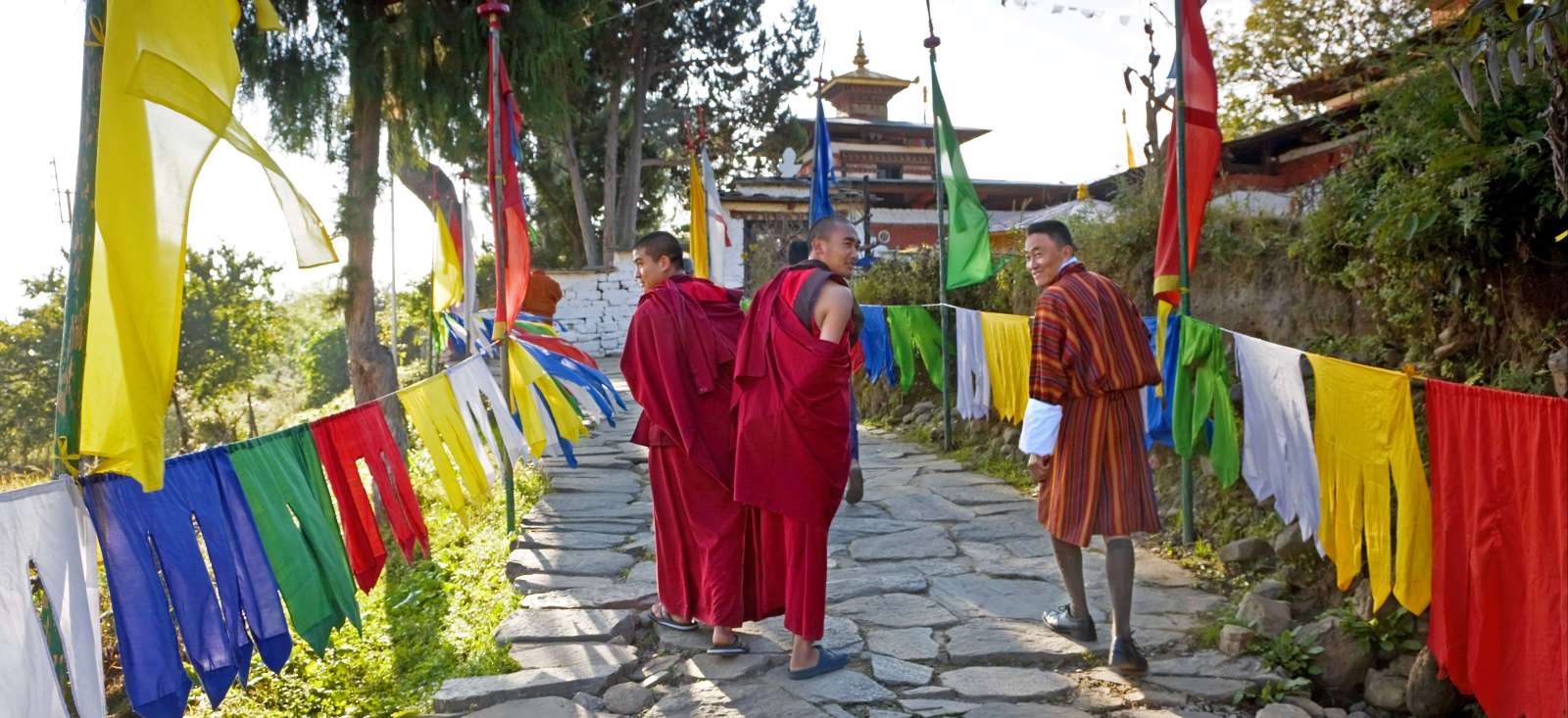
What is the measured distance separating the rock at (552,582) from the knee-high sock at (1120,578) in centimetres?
243

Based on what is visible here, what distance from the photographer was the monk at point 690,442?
4.17 m

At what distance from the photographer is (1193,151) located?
17.1 ft

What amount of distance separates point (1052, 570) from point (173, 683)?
3710 millimetres

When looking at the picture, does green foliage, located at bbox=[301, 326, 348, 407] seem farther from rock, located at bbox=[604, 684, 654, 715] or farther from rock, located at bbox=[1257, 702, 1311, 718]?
rock, located at bbox=[1257, 702, 1311, 718]

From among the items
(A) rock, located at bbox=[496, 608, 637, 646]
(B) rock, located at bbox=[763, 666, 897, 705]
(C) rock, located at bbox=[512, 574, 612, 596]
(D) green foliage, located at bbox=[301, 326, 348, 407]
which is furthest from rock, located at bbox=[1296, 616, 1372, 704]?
(D) green foliage, located at bbox=[301, 326, 348, 407]

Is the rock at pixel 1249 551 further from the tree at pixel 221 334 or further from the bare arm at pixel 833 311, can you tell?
the tree at pixel 221 334

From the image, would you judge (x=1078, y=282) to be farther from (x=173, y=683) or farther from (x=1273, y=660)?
(x=173, y=683)

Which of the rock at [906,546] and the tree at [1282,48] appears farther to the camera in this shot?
the tree at [1282,48]

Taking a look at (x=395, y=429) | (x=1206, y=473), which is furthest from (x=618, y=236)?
(x=1206, y=473)

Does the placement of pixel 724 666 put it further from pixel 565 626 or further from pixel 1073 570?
pixel 1073 570

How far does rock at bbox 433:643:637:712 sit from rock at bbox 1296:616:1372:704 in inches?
95.5

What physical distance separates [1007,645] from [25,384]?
98.2ft

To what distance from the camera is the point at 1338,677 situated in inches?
148

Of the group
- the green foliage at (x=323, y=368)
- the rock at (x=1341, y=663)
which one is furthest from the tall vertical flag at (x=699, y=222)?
the green foliage at (x=323, y=368)
